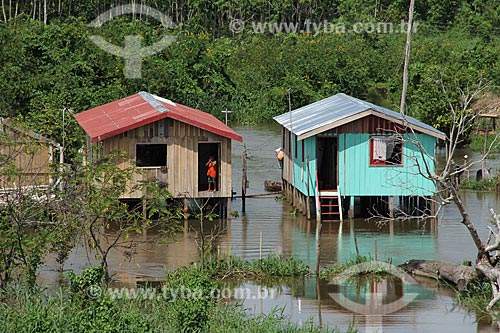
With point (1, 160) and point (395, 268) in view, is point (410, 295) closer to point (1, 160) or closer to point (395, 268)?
point (395, 268)

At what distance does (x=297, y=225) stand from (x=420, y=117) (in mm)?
13878

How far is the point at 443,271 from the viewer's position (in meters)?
21.3

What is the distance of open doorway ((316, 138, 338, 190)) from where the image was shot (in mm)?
30078

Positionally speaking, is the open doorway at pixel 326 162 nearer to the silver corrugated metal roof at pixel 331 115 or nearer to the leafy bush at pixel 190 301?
the silver corrugated metal roof at pixel 331 115

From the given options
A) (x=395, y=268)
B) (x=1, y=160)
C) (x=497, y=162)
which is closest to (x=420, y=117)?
(x=497, y=162)

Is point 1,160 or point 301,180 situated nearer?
point 1,160

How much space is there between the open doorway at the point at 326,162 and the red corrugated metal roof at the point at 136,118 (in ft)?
10.8

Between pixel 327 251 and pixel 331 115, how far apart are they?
5.88 metres

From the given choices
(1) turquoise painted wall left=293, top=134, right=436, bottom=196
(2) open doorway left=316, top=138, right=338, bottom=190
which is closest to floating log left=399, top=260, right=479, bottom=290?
(1) turquoise painted wall left=293, top=134, right=436, bottom=196

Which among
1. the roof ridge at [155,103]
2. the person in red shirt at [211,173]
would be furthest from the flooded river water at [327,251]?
the roof ridge at [155,103]

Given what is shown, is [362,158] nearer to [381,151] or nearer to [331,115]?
[381,151]

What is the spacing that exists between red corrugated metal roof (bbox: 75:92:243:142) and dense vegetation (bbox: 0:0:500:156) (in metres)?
5.37

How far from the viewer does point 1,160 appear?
62.7 feet

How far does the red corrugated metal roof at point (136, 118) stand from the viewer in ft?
88.9
